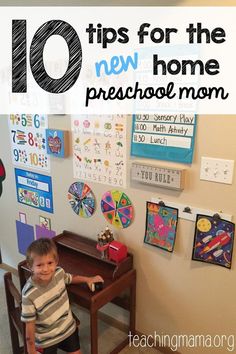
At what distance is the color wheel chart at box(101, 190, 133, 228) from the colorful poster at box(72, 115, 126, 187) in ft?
0.24

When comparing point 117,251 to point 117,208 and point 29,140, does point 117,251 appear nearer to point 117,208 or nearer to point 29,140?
point 117,208

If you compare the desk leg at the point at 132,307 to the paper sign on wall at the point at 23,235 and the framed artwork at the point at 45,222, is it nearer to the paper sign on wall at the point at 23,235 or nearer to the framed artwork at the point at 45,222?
the framed artwork at the point at 45,222

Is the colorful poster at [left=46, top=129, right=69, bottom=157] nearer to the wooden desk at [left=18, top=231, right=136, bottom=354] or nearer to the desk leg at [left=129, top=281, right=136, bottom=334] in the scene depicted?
the wooden desk at [left=18, top=231, right=136, bottom=354]

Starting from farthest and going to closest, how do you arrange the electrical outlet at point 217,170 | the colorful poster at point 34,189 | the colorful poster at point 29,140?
1. the colorful poster at point 34,189
2. the colorful poster at point 29,140
3. the electrical outlet at point 217,170

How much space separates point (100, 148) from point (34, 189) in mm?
Result: 766

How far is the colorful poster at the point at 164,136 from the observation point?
5.32 feet

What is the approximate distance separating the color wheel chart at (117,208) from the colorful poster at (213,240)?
43 centimetres

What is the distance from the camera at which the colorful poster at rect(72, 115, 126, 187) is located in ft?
6.16

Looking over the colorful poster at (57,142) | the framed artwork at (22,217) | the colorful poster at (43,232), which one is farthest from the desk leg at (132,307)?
the framed artwork at (22,217)

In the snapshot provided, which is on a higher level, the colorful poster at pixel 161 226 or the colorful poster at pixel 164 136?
the colorful poster at pixel 164 136

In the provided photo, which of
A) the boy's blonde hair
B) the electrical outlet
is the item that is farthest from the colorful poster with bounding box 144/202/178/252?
the boy's blonde hair

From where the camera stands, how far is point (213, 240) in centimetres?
166

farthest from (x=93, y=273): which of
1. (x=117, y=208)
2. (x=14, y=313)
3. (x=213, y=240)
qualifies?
(x=213, y=240)

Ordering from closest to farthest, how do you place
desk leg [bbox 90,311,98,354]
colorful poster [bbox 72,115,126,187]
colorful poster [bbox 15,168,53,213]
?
desk leg [bbox 90,311,98,354] < colorful poster [bbox 72,115,126,187] < colorful poster [bbox 15,168,53,213]
